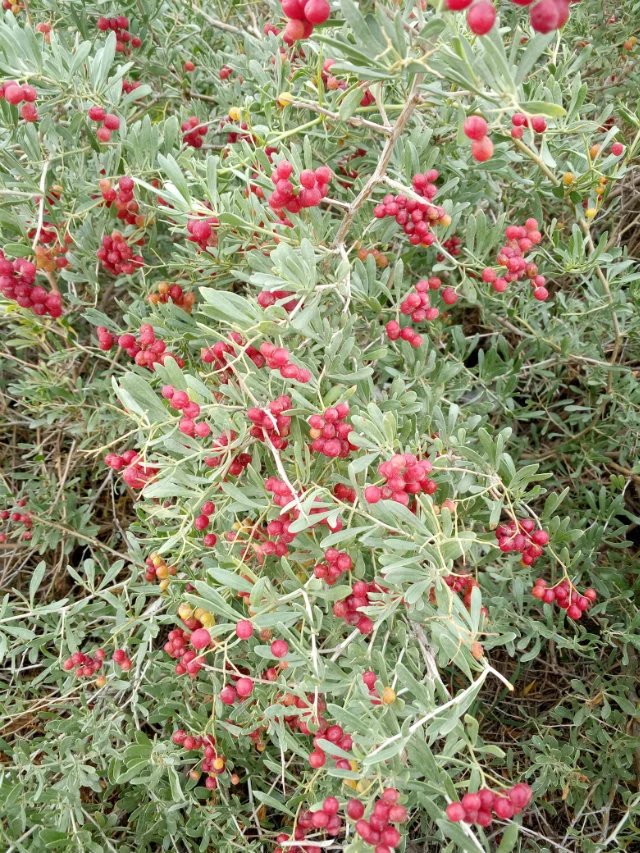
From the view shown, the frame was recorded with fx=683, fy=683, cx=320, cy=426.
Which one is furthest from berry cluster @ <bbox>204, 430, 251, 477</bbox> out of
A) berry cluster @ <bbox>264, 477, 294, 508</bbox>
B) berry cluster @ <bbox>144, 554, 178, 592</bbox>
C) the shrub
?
berry cluster @ <bbox>144, 554, 178, 592</bbox>

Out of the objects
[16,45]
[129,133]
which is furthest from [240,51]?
[16,45]

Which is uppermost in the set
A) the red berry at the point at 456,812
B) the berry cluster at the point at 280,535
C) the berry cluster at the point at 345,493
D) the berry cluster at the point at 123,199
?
the berry cluster at the point at 123,199

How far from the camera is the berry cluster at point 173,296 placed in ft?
7.22

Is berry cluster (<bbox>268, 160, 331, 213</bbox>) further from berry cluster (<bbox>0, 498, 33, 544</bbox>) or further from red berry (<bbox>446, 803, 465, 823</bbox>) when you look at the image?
berry cluster (<bbox>0, 498, 33, 544</bbox>)

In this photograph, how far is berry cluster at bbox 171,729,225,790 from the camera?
1943mm

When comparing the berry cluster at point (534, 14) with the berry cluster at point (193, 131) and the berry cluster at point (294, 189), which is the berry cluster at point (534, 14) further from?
the berry cluster at point (193, 131)

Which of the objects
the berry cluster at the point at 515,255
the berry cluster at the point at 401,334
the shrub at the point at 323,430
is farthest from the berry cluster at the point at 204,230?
the berry cluster at the point at 515,255

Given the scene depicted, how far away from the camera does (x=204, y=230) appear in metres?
1.75

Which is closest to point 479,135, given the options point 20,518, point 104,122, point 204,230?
point 204,230

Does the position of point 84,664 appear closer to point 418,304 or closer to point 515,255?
point 418,304

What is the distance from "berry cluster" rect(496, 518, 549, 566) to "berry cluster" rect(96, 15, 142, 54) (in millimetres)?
2228

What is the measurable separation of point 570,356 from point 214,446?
139 cm

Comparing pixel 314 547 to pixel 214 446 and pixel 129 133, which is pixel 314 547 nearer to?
pixel 214 446

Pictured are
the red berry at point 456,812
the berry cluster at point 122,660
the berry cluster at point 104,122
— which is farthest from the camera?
the berry cluster at point 122,660
